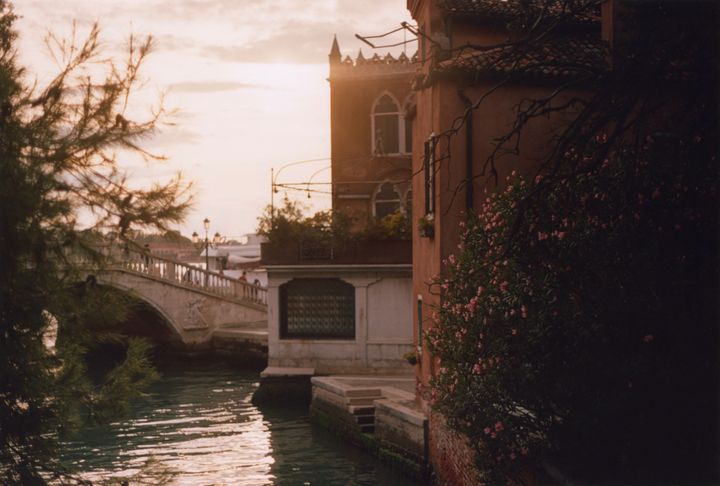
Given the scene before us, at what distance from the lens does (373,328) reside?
19.1 meters

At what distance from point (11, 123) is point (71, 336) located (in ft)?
5.01

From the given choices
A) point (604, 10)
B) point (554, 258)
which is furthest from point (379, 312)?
point (554, 258)

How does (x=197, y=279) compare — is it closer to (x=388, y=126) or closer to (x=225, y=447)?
(x=388, y=126)

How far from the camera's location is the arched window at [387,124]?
2544 cm

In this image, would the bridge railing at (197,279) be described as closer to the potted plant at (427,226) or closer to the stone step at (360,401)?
the stone step at (360,401)

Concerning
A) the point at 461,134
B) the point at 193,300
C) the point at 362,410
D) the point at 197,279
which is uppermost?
the point at 461,134

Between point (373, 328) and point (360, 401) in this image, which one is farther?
point (373, 328)

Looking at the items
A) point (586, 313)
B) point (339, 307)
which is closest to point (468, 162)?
point (586, 313)

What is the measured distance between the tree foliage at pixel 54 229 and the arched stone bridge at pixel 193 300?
2056 centimetres

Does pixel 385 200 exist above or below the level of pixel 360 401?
above

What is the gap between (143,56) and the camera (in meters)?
6.88

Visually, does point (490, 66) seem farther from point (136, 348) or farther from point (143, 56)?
point (136, 348)

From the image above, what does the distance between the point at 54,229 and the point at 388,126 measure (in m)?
19.5

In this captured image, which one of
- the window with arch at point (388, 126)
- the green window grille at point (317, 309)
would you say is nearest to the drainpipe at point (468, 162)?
the green window grille at point (317, 309)
